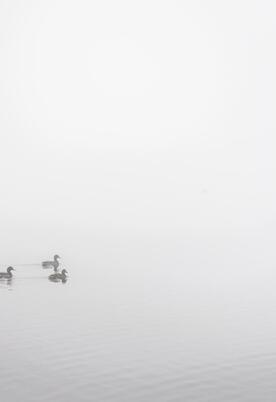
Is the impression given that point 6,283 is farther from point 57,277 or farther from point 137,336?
point 137,336

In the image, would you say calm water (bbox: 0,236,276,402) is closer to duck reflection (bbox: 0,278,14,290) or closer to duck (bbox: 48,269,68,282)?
duck reflection (bbox: 0,278,14,290)

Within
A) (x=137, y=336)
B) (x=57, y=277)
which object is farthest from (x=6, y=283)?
(x=137, y=336)

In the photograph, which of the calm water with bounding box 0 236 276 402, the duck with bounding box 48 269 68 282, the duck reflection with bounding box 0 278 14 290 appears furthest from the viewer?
the duck with bounding box 48 269 68 282

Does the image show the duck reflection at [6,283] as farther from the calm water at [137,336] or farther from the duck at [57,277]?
the duck at [57,277]

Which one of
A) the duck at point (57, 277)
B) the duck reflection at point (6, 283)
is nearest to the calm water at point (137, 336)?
the duck reflection at point (6, 283)

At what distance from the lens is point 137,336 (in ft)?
172

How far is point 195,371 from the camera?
147ft

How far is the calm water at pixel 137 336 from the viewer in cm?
4125

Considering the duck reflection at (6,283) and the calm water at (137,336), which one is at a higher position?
the duck reflection at (6,283)

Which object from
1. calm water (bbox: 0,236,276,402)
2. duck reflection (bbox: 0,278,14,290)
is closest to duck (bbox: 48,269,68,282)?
calm water (bbox: 0,236,276,402)

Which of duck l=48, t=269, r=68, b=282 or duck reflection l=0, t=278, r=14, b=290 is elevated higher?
duck l=48, t=269, r=68, b=282

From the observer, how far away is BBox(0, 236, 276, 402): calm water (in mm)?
41250

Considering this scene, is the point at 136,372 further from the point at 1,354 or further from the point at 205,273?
the point at 205,273

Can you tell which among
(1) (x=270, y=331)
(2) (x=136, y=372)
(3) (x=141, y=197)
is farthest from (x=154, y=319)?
(3) (x=141, y=197)
